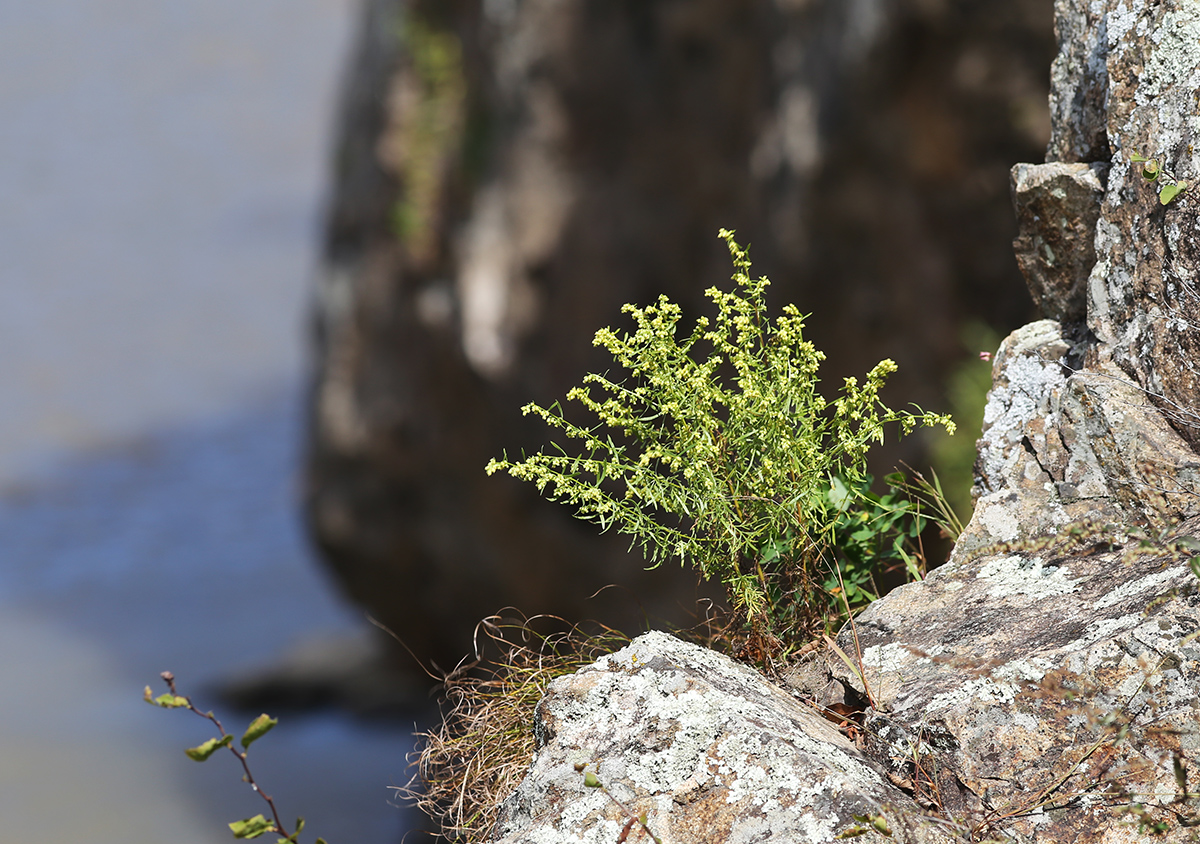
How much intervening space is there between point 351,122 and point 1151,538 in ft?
37.2

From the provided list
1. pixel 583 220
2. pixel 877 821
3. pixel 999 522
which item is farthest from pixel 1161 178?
pixel 583 220

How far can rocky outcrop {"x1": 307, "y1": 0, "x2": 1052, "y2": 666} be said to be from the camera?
6.67 meters

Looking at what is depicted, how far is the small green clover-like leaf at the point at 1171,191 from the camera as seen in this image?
70.9 inches

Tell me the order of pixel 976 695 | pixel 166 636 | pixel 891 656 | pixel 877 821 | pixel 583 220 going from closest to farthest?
pixel 877 821, pixel 976 695, pixel 891 656, pixel 583 220, pixel 166 636

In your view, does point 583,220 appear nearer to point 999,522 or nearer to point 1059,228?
point 1059,228

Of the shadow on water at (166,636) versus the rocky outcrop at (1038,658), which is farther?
the shadow on water at (166,636)

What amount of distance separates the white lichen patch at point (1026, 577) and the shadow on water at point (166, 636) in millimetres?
8667

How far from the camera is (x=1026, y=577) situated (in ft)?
5.67

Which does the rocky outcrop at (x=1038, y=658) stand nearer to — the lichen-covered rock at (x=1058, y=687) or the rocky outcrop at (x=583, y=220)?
the lichen-covered rock at (x=1058, y=687)

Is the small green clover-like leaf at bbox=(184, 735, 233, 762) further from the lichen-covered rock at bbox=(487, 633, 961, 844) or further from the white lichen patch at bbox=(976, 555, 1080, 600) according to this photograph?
the white lichen patch at bbox=(976, 555, 1080, 600)

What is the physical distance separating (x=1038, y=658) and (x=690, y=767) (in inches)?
21.4

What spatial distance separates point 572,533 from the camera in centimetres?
1029

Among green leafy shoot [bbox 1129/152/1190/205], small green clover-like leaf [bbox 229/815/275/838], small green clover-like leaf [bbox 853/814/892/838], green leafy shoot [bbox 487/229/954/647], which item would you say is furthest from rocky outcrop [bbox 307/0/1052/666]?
small green clover-like leaf [bbox 229/815/275/838]

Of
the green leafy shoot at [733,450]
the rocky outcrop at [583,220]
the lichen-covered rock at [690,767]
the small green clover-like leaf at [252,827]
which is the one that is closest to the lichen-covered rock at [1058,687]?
the lichen-covered rock at [690,767]
